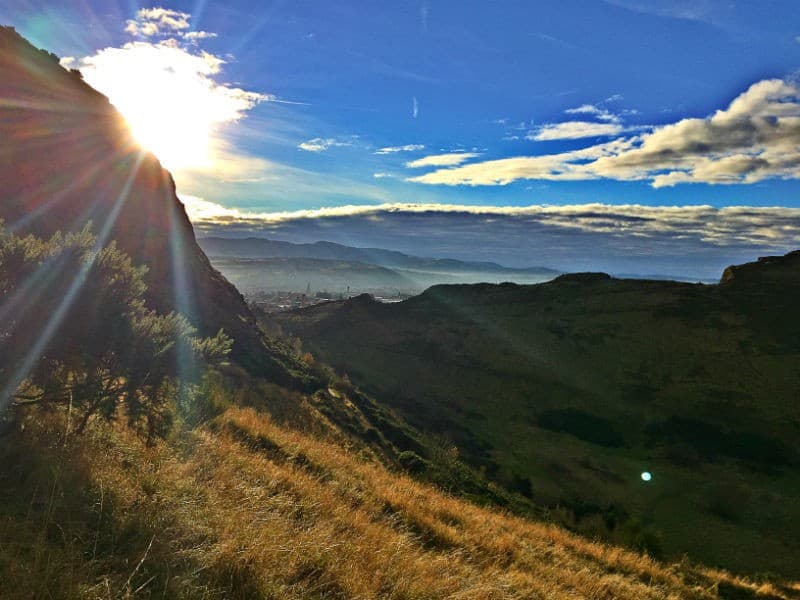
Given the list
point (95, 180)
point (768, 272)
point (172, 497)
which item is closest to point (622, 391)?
point (768, 272)

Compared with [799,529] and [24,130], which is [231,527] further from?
[799,529]

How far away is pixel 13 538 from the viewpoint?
4.46 m

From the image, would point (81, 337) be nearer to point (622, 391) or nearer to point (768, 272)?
point (622, 391)

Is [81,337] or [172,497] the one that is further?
[81,337]

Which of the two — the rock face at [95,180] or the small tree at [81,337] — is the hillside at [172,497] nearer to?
the small tree at [81,337]

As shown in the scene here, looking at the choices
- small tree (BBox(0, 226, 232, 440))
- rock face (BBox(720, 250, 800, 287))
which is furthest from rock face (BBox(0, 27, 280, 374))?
rock face (BBox(720, 250, 800, 287))

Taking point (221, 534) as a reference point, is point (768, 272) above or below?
above

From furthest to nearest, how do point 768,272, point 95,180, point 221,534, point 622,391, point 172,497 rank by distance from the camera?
point 768,272 < point 622,391 < point 95,180 < point 172,497 < point 221,534

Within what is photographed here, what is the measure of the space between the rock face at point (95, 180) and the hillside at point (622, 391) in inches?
1236

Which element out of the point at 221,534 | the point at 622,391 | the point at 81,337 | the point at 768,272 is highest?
the point at 768,272

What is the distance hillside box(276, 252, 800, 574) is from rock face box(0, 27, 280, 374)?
103 feet

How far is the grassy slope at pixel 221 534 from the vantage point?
4.55 metres

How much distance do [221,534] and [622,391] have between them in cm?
8225

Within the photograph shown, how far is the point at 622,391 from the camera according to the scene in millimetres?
76812
